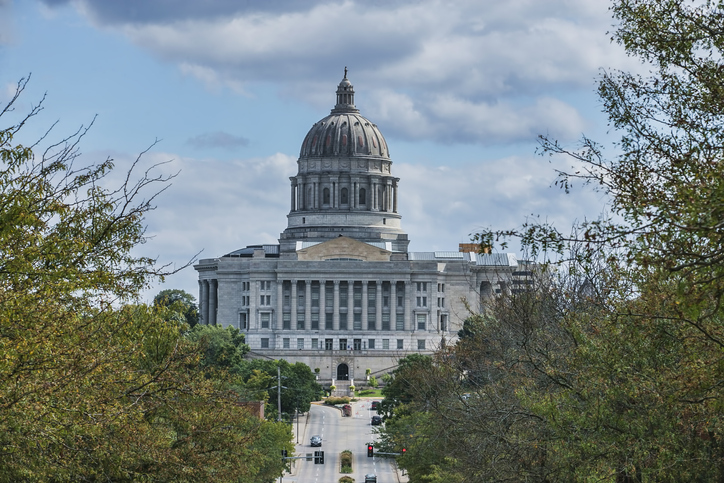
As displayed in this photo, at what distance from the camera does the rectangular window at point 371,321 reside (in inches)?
7653

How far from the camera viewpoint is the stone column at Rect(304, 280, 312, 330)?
636 ft

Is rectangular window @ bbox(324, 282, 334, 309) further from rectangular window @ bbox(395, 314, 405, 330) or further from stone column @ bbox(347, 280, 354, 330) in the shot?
rectangular window @ bbox(395, 314, 405, 330)

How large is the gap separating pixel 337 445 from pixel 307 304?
259ft

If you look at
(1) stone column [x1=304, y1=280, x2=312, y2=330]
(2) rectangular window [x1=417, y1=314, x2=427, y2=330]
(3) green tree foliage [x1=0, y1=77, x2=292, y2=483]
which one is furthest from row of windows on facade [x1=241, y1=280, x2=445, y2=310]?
(3) green tree foliage [x1=0, y1=77, x2=292, y2=483]

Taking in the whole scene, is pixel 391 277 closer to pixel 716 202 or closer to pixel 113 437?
pixel 113 437

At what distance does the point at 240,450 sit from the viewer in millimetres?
41750

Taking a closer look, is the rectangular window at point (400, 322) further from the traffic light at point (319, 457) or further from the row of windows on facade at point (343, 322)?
the traffic light at point (319, 457)

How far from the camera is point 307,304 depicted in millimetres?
194750

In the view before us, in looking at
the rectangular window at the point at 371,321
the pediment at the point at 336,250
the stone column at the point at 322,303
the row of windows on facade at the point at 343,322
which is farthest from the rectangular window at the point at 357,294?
the pediment at the point at 336,250

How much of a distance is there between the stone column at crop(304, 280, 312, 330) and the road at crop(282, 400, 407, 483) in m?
40.4

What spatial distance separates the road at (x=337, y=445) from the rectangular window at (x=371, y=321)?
40578 mm

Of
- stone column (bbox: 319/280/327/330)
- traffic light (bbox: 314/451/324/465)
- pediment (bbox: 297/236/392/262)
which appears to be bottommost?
traffic light (bbox: 314/451/324/465)

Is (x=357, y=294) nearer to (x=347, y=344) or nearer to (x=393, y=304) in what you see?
(x=393, y=304)

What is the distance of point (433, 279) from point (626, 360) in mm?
168510
